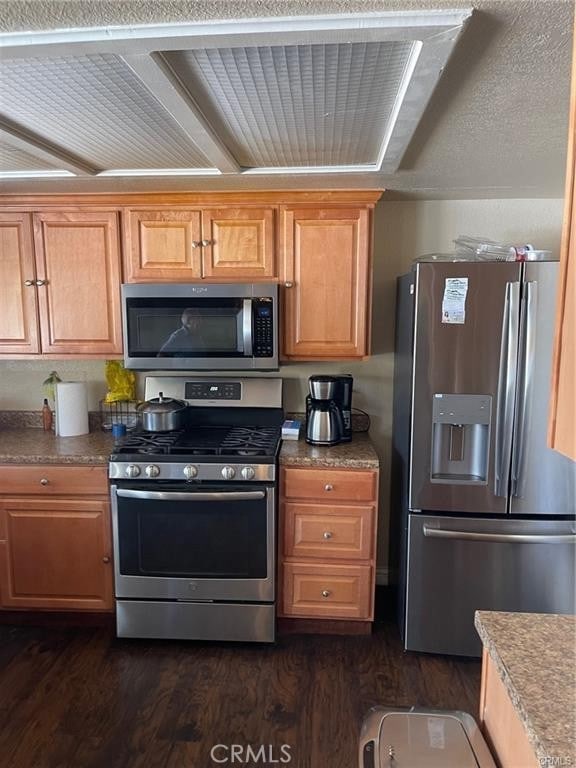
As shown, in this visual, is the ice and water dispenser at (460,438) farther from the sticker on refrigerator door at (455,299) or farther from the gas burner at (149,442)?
the gas burner at (149,442)

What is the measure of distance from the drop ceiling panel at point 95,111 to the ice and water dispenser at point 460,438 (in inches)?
57.6

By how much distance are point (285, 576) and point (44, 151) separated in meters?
2.09

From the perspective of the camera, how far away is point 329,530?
2.36 m

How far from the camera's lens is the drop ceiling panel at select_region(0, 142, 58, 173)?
192 centimetres

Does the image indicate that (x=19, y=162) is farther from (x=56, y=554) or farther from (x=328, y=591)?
(x=328, y=591)

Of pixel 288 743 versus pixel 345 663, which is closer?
pixel 288 743

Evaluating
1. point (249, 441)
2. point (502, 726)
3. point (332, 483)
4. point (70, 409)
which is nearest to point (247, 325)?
point (249, 441)

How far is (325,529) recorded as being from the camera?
236 cm

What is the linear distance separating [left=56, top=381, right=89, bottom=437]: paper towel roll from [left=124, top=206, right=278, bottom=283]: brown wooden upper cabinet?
2.37ft

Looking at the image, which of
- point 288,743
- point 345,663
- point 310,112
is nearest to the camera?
point 310,112

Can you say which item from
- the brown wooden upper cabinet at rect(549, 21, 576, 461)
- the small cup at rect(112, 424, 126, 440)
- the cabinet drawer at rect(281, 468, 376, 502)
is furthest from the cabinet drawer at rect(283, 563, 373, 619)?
the brown wooden upper cabinet at rect(549, 21, 576, 461)

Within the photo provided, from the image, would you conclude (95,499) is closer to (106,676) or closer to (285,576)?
(106,676)

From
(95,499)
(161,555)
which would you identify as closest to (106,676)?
(161,555)

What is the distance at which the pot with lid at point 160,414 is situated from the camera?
2594mm
